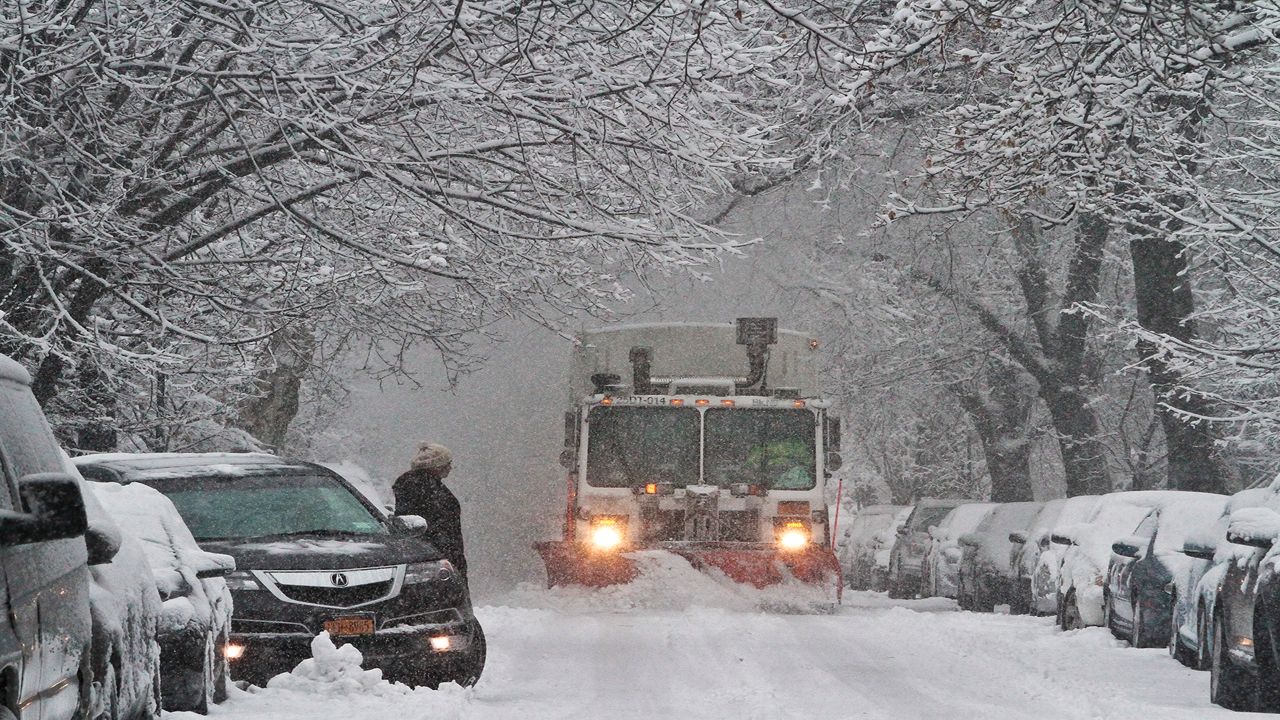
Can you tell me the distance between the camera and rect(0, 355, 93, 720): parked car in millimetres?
4312

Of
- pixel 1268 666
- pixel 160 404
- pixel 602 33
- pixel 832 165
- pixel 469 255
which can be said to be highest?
pixel 832 165

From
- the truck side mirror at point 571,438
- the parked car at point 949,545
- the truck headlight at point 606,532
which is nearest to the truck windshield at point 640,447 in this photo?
the truck side mirror at point 571,438

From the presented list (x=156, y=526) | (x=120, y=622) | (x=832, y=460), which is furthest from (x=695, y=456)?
(x=120, y=622)

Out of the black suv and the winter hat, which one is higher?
the winter hat

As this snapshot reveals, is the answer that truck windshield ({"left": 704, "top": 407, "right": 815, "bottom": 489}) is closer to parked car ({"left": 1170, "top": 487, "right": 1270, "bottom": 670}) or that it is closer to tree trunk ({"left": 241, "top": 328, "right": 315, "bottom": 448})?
parked car ({"left": 1170, "top": 487, "right": 1270, "bottom": 670})

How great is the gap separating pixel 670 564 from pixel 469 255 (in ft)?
19.8

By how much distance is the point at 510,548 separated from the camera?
26391 millimetres

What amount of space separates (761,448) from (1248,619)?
10243 millimetres

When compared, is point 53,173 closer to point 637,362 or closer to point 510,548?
point 637,362

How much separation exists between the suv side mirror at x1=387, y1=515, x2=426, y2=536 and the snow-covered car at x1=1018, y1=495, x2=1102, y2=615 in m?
7.88

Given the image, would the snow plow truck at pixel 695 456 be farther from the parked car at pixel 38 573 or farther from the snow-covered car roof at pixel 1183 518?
the parked car at pixel 38 573

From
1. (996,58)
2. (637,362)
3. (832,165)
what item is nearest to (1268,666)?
Result: (996,58)

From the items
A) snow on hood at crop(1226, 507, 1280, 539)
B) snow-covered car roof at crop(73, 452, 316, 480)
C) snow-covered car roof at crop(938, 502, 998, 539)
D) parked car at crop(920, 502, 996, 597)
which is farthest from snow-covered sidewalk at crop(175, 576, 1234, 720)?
snow-covered car roof at crop(938, 502, 998, 539)

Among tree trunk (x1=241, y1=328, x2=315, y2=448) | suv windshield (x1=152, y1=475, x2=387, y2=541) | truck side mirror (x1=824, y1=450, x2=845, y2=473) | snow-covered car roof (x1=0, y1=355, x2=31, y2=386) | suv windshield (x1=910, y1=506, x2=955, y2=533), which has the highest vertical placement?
tree trunk (x1=241, y1=328, x2=315, y2=448)
